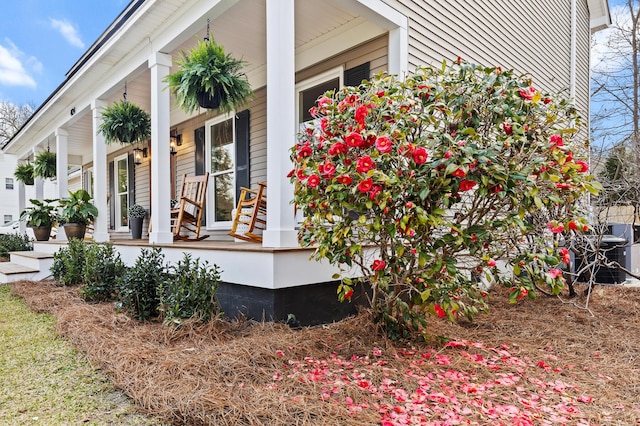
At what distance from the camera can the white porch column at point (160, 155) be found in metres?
4.36

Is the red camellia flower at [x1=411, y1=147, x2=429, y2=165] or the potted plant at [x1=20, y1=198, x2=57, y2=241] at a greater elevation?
the red camellia flower at [x1=411, y1=147, x2=429, y2=165]

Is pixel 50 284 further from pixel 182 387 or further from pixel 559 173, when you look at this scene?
pixel 559 173

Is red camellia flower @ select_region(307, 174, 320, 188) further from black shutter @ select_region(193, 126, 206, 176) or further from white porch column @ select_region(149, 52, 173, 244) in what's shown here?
black shutter @ select_region(193, 126, 206, 176)

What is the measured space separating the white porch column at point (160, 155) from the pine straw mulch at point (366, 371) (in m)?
1.23

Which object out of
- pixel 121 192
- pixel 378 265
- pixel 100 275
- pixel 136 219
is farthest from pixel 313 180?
pixel 121 192

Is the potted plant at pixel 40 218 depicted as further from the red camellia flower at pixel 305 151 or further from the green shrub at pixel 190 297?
the red camellia flower at pixel 305 151

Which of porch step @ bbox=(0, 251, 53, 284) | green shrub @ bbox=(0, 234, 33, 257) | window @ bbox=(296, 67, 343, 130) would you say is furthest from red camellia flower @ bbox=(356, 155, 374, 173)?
green shrub @ bbox=(0, 234, 33, 257)

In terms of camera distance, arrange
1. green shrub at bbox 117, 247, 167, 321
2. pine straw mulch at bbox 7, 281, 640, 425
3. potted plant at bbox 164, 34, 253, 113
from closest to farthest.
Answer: pine straw mulch at bbox 7, 281, 640, 425
green shrub at bbox 117, 247, 167, 321
potted plant at bbox 164, 34, 253, 113

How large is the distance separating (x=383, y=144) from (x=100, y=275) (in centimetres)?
351

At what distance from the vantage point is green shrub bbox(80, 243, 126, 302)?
4145 mm

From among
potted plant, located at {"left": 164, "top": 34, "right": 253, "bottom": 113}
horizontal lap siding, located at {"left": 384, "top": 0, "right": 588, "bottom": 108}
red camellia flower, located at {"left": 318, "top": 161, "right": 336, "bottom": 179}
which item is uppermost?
horizontal lap siding, located at {"left": 384, "top": 0, "right": 588, "bottom": 108}

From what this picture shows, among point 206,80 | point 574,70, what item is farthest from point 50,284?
point 574,70

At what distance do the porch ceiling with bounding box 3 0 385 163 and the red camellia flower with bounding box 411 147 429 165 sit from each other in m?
2.03

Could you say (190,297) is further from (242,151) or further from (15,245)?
(15,245)
